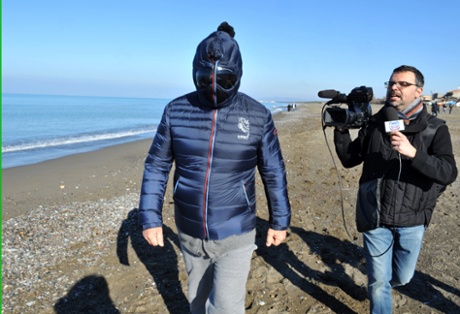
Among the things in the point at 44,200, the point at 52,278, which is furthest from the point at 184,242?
the point at 44,200

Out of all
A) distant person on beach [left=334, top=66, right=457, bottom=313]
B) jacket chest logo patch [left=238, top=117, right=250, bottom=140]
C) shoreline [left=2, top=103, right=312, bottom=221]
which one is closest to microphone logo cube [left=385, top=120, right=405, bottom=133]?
distant person on beach [left=334, top=66, right=457, bottom=313]

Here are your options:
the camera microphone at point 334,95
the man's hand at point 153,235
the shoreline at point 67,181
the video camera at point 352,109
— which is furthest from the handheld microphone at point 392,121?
the shoreline at point 67,181

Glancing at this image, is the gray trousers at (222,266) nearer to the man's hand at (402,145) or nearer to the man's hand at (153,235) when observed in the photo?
the man's hand at (153,235)

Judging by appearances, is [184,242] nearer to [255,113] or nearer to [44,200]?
[255,113]

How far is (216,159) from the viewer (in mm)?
2604

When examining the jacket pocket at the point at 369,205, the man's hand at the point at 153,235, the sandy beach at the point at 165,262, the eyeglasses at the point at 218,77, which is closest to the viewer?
the eyeglasses at the point at 218,77

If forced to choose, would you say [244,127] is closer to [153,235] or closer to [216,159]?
[216,159]

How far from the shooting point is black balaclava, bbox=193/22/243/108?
2477 mm

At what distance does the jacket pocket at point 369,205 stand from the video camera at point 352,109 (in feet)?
1.79

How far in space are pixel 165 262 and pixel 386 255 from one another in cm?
276

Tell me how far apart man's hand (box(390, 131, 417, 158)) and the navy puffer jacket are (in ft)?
2.73

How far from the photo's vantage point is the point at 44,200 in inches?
312

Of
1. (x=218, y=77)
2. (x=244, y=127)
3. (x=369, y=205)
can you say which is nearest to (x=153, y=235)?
(x=244, y=127)

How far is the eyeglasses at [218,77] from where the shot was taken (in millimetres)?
2475
